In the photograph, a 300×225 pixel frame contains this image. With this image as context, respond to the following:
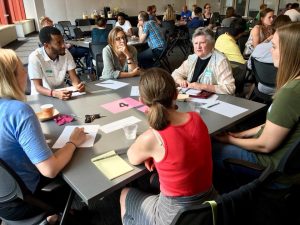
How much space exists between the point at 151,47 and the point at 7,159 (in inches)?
167

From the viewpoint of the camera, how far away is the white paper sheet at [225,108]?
1840 millimetres

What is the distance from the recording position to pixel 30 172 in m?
1.36

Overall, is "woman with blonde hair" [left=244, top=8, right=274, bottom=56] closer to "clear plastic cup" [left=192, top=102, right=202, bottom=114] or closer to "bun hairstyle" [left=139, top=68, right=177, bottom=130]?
"clear plastic cup" [left=192, top=102, right=202, bottom=114]

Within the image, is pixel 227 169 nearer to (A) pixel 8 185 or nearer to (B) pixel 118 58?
(A) pixel 8 185

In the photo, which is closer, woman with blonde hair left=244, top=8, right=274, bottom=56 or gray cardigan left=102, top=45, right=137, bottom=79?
gray cardigan left=102, top=45, right=137, bottom=79

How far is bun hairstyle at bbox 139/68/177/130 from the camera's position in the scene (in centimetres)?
117

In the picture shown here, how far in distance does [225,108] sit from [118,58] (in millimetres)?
1490

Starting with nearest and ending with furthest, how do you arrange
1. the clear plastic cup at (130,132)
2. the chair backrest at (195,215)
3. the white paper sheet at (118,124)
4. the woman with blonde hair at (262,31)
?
the chair backrest at (195,215) → the clear plastic cup at (130,132) → the white paper sheet at (118,124) → the woman with blonde hair at (262,31)

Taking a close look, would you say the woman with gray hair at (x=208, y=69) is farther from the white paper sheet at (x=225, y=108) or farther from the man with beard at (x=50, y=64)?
the man with beard at (x=50, y=64)

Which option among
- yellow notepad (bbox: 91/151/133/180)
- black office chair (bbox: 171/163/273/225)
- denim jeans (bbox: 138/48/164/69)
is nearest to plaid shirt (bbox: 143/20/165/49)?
denim jeans (bbox: 138/48/164/69)

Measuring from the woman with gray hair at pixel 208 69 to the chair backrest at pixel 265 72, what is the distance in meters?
0.79

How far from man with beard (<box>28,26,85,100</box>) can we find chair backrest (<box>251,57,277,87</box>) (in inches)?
79.3

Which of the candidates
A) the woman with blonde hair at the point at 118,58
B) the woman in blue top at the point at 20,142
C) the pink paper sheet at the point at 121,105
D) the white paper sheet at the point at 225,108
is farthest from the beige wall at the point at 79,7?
the woman in blue top at the point at 20,142

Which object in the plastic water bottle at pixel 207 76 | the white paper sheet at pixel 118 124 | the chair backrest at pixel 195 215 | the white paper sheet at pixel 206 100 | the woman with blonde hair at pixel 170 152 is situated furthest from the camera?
the plastic water bottle at pixel 207 76
